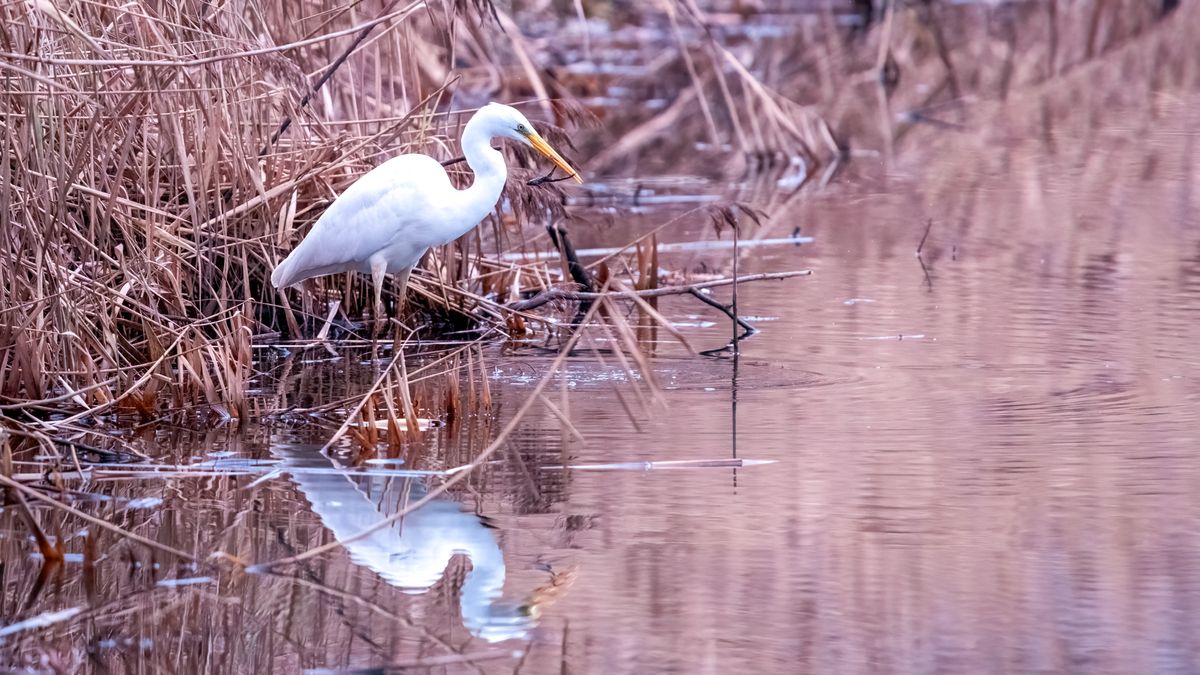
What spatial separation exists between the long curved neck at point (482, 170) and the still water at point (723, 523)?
60cm

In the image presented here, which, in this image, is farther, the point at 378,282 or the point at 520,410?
the point at 378,282

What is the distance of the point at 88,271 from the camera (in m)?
6.23

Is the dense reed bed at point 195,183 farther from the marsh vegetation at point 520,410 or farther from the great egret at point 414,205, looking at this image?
the great egret at point 414,205

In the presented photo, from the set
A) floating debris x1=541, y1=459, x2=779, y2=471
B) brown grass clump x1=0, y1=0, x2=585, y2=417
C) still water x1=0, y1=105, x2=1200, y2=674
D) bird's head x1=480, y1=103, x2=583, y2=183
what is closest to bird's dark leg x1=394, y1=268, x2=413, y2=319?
still water x1=0, y1=105, x2=1200, y2=674

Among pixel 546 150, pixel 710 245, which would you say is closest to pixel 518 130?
pixel 546 150

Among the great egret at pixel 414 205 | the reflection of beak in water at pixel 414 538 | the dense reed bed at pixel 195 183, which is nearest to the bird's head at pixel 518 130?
the great egret at pixel 414 205

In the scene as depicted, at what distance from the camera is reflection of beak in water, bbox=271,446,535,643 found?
385cm

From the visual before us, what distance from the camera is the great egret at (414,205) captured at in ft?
21.3

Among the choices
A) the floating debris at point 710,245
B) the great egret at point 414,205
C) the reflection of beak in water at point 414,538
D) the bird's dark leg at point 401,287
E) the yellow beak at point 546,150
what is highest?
the yellow beak at point 546,150

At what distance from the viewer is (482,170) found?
652 centimetres

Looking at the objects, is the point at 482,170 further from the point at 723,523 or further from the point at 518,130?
the point at 723,523

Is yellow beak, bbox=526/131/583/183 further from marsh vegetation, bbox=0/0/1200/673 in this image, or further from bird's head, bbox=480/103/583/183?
marsh vegetation, bbox=0/0/1200/673

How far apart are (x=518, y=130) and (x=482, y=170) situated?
0.63 feet

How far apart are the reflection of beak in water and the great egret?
150cm
